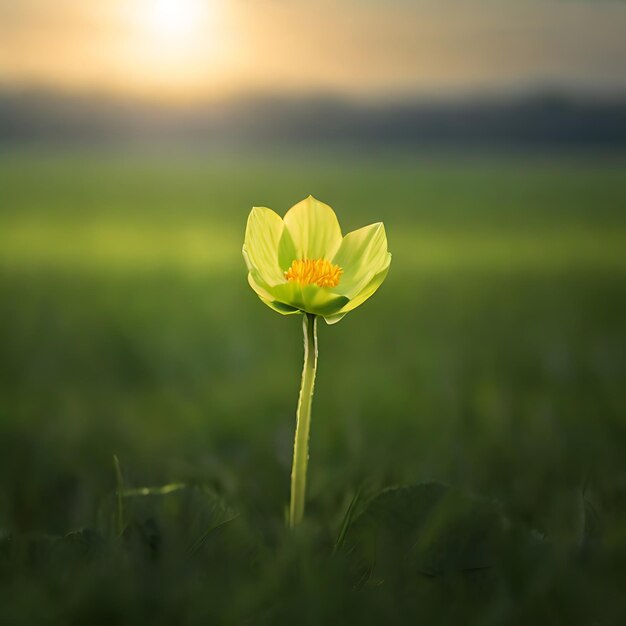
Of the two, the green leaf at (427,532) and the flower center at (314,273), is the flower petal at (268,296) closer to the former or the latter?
the flower center at (314,273)

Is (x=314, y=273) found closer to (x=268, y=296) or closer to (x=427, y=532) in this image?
(x=268, y=296)

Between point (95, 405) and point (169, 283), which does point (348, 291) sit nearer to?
point (95, 405)

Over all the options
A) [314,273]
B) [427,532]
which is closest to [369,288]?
[314,273]

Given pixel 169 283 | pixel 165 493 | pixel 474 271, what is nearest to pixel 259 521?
pixel 165 493

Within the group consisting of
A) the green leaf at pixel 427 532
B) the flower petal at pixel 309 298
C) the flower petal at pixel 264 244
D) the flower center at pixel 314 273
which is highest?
the flower petal at pixel 264 244

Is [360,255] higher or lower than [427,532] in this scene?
higher

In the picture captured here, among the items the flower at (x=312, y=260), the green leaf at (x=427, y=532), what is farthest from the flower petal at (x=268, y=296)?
the green leaf at (x=427, y=532)
